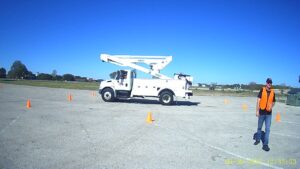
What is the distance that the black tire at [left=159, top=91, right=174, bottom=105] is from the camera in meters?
19.5

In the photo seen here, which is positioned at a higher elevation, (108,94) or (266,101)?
(266,101)

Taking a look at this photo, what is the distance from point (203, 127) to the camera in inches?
405

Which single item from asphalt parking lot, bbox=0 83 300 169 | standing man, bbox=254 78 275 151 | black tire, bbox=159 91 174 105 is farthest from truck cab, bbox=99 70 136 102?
standing man, bbox=254 78 275 151

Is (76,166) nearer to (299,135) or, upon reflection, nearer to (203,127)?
(203,127)

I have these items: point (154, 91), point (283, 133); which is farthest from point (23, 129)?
point (154, 91)

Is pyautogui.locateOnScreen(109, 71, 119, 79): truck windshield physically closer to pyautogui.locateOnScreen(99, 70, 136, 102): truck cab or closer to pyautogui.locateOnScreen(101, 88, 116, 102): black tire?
pyautogui.locateOnScreen(99, 70, 136, 102): truck cab

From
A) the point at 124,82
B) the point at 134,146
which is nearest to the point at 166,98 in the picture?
the point at 124,82

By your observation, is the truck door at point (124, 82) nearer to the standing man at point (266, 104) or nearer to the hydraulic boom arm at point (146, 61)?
the hydraulic boom arm at point (146, 61)

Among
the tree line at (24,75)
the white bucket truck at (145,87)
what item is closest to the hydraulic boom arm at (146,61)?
the white bucket truck at (145,87)

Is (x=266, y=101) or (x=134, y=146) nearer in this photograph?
(x=134, y=146)

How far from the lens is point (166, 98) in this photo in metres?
19.5

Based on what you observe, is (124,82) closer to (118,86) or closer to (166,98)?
(118,86)

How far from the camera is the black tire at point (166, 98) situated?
19453 millimetres

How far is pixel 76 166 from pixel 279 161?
4.52 meters
